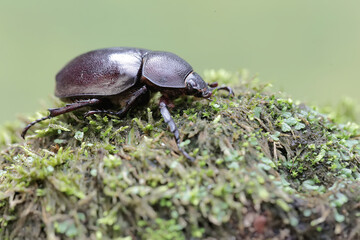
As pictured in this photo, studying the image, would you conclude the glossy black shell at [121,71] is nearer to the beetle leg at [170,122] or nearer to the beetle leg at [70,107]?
the beetle leg at [70,107]

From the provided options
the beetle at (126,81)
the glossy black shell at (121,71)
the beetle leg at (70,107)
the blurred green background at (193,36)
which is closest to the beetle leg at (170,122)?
the beetle at (126,81)

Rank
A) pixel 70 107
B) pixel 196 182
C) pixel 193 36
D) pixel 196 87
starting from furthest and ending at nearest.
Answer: pixel 193 36, pixel 70 107, pixel 196 87, pixel 196 182

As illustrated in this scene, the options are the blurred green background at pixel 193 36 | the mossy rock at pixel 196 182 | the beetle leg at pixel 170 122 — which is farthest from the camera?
the blurred green background at pixel 193 36

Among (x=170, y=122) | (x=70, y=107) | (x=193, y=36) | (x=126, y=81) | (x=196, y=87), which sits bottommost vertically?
(x=193, y=36)

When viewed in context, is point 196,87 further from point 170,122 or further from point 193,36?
point 193,36

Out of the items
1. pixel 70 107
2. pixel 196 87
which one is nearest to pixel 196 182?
pixel 196 87

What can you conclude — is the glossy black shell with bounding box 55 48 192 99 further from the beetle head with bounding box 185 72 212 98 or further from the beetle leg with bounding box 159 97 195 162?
the beetle leg with bounding box 159 97 195 162

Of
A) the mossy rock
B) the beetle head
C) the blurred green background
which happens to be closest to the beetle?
the beetle head
